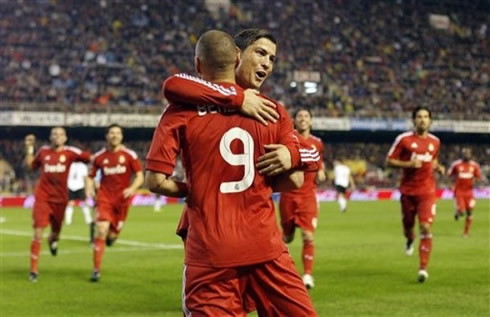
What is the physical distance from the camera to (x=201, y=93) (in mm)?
4922

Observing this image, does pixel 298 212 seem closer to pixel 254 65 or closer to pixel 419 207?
pixel 419 207


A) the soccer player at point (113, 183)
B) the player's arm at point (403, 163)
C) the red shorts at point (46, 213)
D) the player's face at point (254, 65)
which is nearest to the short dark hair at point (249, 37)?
the player's face at point (254, 65)

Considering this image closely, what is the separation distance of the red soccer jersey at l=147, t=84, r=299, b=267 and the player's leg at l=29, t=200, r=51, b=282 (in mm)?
10210

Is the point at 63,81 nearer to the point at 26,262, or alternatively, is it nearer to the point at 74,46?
the point at 74,46

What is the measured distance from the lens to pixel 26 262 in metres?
17.9

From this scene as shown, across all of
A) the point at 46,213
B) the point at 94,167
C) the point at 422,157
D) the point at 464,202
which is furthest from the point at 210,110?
the point at 464,202

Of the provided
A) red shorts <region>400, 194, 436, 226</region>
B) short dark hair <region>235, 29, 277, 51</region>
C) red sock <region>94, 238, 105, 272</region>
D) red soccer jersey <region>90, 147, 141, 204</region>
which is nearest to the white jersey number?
short dark hair <region>235, 29, 277, 51</region>

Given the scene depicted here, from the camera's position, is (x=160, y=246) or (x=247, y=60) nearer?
(x=247, y=60)

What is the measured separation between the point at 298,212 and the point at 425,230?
195 centimetres

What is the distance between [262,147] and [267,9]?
54107 mm

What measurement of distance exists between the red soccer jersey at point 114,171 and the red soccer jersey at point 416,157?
166 inches

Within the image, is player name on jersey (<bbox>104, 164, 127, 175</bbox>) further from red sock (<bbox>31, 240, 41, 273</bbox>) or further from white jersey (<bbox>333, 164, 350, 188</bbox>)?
white jersey (<bbox>333, 164, 350, 188</bbox>)

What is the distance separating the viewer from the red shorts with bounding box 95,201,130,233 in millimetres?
14922

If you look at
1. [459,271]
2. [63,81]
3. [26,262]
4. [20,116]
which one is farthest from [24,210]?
[459,271]
